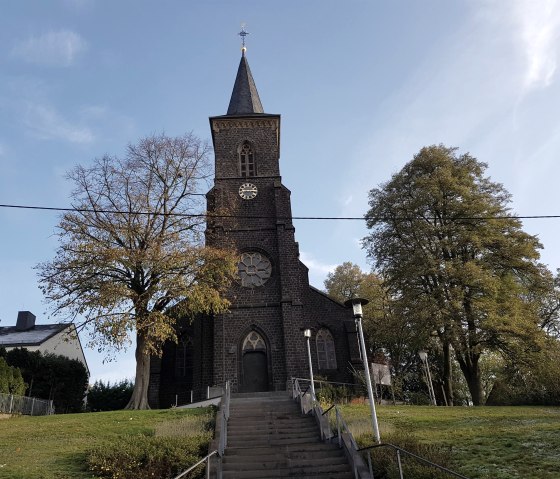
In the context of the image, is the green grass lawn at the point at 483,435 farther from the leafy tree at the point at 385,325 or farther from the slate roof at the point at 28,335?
the slate roof at the point at 28,335

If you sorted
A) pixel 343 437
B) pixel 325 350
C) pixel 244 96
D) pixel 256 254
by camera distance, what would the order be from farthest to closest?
pixel 244 96 < pixel 256 254 < pixel 325 350 < pixel 343 437

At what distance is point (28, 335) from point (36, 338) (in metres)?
1.58

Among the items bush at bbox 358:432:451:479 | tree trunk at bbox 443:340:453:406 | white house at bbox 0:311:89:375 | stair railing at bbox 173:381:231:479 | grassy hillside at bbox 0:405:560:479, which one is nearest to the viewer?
bush at bbox 358:432:451:479

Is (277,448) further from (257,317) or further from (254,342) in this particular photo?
(257,317)

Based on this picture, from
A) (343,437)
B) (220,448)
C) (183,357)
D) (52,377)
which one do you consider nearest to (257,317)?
(183,357)

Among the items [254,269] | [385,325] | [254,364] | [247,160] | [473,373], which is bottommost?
[473,373]

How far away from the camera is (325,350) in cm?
2698

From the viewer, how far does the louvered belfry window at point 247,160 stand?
3114 centimetres

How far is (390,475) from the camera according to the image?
9.27 m

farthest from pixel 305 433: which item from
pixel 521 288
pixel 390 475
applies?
pixel 521 288

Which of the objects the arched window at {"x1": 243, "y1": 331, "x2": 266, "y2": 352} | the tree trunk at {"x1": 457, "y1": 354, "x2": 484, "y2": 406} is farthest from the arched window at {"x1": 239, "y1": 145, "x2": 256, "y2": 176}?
the tree trunk at {"x1": 457, "y1": 354, "x2": 484, "y2": 406}

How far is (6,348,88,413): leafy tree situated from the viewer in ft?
90.2

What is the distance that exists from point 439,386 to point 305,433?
74.2 ft

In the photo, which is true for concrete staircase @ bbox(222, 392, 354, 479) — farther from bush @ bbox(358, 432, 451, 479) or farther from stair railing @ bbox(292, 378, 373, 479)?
bush @ bbox(358, 432, 451, 479)
